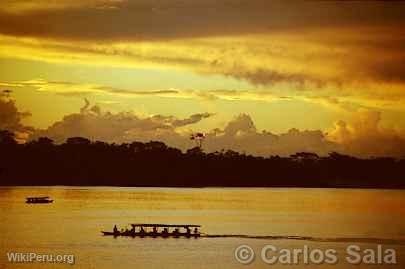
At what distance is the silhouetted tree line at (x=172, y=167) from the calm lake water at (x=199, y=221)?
1.1 inches

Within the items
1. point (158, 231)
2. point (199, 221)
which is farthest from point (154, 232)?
point (199, 221)

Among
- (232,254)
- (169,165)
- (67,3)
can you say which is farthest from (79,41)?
(232,254)

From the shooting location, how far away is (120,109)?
7.61 feet

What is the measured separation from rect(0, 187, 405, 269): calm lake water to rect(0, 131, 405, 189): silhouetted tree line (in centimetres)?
3

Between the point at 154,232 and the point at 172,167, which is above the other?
the point at 172,167

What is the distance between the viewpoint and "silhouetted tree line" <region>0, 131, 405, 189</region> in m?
2.29

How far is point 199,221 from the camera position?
2289 millimetres

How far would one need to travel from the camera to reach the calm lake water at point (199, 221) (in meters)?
2.28

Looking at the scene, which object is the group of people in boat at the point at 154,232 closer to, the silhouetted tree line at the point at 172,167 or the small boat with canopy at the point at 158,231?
the small boat with canopy at the point at 158,231

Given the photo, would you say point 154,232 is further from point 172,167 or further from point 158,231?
point 172,167

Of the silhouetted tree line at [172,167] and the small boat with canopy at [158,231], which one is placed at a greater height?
the silhouetted tree line at [172,167]

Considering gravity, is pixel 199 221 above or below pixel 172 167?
below

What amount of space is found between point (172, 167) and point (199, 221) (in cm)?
17

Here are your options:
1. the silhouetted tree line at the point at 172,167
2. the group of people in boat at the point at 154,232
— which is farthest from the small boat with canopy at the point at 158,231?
the silhouetted tree line at the point at 172,167
